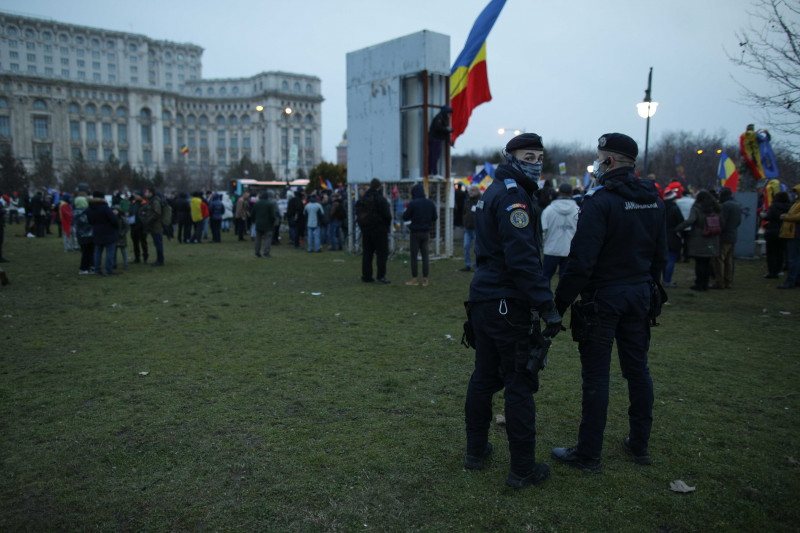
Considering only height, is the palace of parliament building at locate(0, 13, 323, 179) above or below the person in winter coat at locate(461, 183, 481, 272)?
above

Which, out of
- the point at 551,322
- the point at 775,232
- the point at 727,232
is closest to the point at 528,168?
the point at 551,322

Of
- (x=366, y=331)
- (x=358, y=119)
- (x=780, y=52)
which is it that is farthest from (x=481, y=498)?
(x=358, y=119)

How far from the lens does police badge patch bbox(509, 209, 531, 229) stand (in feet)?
11.3

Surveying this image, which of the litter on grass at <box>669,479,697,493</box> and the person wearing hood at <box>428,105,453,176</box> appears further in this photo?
the person wearing hood at <box>428,105,453,176</box>

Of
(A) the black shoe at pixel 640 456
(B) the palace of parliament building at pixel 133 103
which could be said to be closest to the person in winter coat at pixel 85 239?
(A) the black shoe at pixel 640 456

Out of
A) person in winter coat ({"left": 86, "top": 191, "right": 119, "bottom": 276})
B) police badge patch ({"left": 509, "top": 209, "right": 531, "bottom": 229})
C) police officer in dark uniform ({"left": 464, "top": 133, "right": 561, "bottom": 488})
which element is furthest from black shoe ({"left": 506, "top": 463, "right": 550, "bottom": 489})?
person in winter coat ({"left": 86, "top": 191, "right": 119, "bottom": 276})

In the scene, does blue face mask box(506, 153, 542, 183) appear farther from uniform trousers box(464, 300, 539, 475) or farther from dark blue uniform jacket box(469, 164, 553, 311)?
uniform trousers box(464, 300, 539, 475)

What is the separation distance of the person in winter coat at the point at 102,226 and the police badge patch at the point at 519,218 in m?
12.0

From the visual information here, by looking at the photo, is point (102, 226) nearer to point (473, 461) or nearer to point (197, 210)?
point (197, 210)

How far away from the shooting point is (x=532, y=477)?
145 inches

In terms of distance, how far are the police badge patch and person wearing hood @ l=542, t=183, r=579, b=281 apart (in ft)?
19.5

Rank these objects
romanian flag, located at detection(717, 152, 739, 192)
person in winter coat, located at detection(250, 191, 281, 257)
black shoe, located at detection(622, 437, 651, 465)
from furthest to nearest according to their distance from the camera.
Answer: person in winter coat, located at detection(250, 191, 281, 257) < romanian flag, located at detection(717, 152, 739, 192) < black shoe, located at detection(622, 437, 651, 465)

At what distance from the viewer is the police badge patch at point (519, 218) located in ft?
11.3

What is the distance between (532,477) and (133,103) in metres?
134
